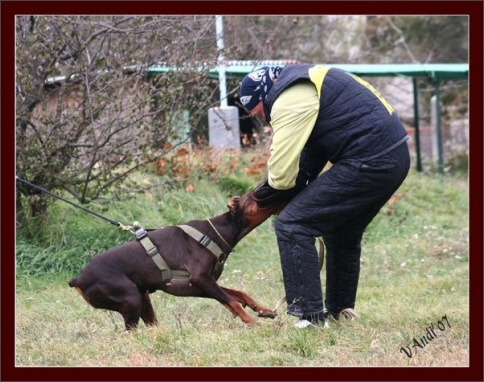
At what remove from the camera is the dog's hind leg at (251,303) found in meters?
5.82

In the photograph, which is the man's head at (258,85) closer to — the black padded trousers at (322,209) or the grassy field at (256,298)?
the black padded trousers at (322,209)

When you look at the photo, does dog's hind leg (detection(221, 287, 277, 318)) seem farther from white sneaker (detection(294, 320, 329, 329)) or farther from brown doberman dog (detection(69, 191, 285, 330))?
white sneaker (detection(294, 320, 329, 329))

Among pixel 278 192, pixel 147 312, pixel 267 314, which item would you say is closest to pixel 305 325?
pixel 267 314

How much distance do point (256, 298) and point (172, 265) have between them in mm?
2104

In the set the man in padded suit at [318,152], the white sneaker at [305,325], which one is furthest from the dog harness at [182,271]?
the white sneaker at [305,325]

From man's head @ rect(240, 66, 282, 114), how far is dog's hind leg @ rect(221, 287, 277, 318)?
55.7 inches

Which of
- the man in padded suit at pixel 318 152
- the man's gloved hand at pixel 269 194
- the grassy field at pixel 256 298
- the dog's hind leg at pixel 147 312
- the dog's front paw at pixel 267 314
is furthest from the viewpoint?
the dog's hind leg at pixel 147 312

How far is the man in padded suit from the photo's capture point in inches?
202

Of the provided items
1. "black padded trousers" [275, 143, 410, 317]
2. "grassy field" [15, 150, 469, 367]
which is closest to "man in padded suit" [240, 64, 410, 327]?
"black padded trousers" [275, 143, 410, 317]

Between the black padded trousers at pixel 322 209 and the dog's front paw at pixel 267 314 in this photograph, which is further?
the dog's front paw at pixel 267 314

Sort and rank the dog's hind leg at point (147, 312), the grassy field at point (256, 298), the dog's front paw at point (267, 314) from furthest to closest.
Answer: the dog's hind leg at point (147, 312)
the dog's front paw at point (267, 314)
the grassy field at point (256, 298)

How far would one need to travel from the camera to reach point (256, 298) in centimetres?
786

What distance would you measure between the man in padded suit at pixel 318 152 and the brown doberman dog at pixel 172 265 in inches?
17.7

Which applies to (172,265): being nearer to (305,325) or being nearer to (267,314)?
(267,314)
